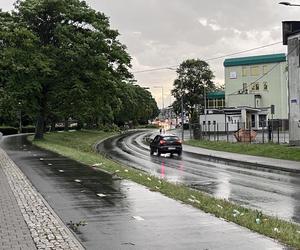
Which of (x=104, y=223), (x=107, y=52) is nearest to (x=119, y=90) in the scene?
(x=107, y=52)

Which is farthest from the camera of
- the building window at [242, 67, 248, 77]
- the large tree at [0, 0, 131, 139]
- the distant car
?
the building window at [242, 67, 248, 77]

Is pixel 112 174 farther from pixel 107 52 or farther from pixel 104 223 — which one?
pixel 107 52

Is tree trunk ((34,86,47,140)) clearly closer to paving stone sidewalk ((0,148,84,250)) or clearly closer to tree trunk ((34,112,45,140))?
tree trunk ((34,112,45,140))

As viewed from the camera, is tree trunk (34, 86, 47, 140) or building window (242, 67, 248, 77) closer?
tree trunk (34, 86, 47, 140)

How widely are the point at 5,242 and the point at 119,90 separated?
40008mm

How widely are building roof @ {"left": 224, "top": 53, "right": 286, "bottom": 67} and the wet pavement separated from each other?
257 feet

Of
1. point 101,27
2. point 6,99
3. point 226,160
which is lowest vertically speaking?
point 226,160

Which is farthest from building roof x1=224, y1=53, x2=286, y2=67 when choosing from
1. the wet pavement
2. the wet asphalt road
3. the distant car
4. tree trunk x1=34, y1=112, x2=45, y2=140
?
the wet pavement

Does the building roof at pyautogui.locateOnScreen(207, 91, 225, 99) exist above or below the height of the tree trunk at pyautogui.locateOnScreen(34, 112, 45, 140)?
above

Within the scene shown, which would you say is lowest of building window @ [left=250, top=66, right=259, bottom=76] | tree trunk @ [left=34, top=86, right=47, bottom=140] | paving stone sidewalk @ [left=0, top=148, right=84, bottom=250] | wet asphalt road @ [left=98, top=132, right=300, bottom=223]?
wet asphalt road @ [left=98, top=132, right=300, bottom=223]

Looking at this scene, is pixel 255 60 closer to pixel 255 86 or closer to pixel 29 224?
pixel 255 86

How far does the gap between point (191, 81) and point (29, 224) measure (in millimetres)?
112576

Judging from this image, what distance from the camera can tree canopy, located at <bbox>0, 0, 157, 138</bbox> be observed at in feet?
136

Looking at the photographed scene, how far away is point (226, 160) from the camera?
1121 inches
